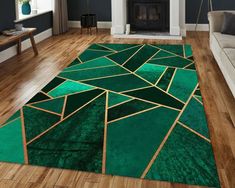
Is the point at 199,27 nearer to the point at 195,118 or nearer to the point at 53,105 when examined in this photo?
the point at 195,118

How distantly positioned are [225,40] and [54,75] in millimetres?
2153

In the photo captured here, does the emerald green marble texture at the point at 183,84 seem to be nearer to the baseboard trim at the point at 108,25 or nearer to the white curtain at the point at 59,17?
the baseboard trim at the point at 108,25

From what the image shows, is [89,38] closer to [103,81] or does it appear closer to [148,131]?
[103,81]

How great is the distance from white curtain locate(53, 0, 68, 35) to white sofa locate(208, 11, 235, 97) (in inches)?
127

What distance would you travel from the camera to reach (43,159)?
2439mm

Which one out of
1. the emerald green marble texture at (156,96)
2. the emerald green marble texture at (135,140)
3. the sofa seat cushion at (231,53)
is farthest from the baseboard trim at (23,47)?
the sofa seat cushion at (231,53)

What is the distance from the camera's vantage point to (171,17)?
21.1ft

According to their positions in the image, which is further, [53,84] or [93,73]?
[93,73]

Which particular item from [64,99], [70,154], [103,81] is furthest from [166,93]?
[70,154]

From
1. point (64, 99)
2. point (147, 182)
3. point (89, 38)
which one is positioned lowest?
point (147, 182)

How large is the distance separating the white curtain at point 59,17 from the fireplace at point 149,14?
4.33ft

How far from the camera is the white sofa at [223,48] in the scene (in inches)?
132

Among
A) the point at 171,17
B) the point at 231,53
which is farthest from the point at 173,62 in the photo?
the point at 171,17

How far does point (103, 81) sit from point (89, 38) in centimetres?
262
